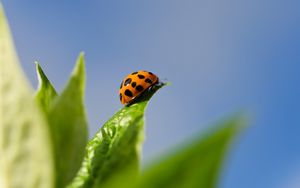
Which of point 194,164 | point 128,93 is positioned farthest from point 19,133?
point 128,93

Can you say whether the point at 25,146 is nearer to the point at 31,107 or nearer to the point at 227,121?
the point at 31,107

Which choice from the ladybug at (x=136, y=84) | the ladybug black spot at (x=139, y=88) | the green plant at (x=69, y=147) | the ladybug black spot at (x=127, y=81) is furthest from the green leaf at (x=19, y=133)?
the ladybug black spot at (x=127, y=81)

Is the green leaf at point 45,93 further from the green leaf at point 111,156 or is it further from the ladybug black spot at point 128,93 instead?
the ladybug black spot at point 128,93

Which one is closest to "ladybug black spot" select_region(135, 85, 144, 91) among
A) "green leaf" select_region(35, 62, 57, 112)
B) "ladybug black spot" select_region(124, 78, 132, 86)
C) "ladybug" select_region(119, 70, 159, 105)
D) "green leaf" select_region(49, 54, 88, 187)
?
"ladybug" select_region(119, 70, 159, 105)

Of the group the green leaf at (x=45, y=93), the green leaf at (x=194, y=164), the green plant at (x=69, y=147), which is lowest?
the green leaf at (x=194, y=164)

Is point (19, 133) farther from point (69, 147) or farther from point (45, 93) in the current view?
point (45, 93)

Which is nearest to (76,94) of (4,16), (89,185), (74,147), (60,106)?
(60,106)
